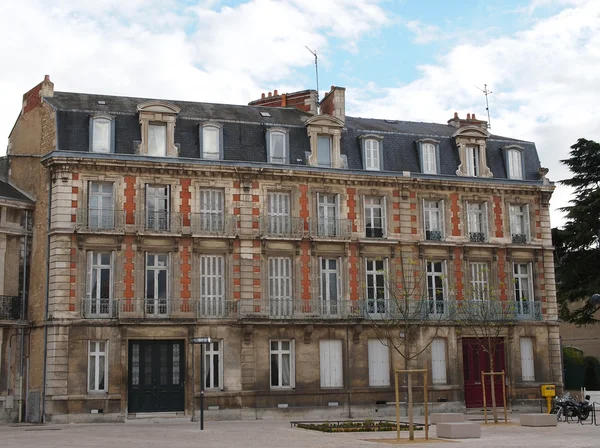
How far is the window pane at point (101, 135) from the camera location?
30297 mm

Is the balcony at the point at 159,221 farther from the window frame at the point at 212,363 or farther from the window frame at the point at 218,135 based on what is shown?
the window frame at the point at 212,363

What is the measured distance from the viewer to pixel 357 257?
32.5 metres

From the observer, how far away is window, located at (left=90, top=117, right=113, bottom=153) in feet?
99.3

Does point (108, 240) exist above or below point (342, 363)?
above

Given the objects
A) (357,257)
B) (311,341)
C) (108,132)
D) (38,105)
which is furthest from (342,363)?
(38,105)

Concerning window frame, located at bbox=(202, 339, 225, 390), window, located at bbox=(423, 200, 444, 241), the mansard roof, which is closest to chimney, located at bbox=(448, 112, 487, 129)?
the mansard roof

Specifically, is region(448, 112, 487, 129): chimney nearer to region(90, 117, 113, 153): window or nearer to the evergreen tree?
the evergreen tree

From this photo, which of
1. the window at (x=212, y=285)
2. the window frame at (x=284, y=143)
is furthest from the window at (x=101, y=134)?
the window frame at (x=284, y=143)

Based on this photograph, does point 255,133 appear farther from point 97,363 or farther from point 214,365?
point 97,363

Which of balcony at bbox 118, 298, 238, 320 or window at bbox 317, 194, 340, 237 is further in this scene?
window at bbox 317, 194, 340, 237

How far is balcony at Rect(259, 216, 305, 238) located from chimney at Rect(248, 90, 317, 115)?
595cm

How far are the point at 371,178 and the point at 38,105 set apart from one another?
11.8 meters

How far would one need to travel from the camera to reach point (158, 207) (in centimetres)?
3077

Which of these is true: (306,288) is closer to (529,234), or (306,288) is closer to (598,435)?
(529,234)
